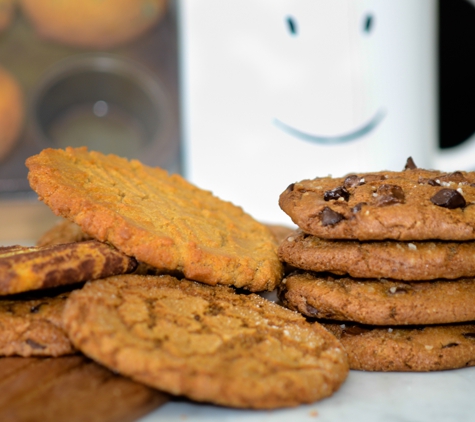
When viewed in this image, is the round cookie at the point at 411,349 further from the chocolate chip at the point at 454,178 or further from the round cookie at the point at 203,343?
the chocolate chip at the point at 454,178

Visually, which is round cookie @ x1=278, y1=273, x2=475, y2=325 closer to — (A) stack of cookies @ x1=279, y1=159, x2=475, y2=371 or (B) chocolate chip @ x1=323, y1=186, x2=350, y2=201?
(A) stack of cookies @ x1=279, y1=159, x2=475, y2=371

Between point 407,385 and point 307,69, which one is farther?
point 307,69

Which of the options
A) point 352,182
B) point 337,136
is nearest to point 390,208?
point 352,182

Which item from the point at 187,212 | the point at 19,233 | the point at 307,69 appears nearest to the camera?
the point at 187,212

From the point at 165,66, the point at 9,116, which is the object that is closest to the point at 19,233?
the point at 9,116

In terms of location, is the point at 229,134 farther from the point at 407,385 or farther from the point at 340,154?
the point at 407,385

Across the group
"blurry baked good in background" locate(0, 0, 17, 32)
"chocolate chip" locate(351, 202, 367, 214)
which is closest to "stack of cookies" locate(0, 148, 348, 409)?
"chocolate chip" locate(351, 202, 367, 214)
